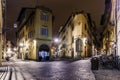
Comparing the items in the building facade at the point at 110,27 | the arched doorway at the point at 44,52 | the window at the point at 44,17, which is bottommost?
the arched doorway at the point at 44,52

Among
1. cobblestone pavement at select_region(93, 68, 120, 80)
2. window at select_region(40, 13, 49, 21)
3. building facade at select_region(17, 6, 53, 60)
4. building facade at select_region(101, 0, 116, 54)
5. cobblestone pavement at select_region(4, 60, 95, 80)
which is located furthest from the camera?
window at select_region(40, 13, 49, 21)

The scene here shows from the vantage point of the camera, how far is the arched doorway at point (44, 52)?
6267 cm

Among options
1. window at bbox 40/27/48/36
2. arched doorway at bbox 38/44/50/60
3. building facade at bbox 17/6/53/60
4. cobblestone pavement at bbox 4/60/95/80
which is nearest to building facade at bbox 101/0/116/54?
cobblestone pavement at bbox 4/60/95/80

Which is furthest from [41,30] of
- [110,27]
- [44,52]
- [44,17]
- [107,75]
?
[107,75]

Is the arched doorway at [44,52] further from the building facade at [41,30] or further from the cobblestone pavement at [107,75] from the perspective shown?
the cobblestone pavement at [107,75]

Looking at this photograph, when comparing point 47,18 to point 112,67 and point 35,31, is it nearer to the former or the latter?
point 35,31

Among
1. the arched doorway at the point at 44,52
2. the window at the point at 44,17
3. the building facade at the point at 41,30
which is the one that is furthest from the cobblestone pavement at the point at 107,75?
the window at the point at 44,17

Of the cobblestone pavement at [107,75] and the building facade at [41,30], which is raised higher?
the building facade at [41,30]

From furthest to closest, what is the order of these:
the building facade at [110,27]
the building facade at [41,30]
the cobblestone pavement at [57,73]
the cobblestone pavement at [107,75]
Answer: the building facade at [41,30], the building facade at [110,27], the cobblestone pavement at [57,73], the cobblestone pavement at [107,75]

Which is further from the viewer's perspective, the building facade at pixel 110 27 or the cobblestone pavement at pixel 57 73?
the building facade at pixel 110 27

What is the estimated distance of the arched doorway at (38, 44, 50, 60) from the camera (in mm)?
62675

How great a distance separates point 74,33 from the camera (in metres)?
76.4

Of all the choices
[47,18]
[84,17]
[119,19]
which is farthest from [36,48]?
[119,19]

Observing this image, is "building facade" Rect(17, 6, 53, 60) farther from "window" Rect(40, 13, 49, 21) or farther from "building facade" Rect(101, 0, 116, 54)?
"building facade" Rect(101, 0, 116, 54)
